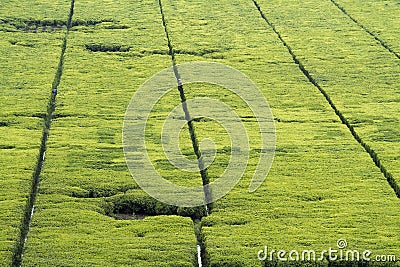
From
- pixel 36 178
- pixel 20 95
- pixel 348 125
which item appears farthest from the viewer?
pixel 20 95

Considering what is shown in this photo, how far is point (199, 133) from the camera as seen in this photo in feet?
104

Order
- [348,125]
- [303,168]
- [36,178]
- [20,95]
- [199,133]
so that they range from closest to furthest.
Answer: [36,178], [303,168], [199,133], [348,125], [20,95]

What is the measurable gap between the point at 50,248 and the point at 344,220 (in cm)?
1083

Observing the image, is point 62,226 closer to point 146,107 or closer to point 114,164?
point 114,164

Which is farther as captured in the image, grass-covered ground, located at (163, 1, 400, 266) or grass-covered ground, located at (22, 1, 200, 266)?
grass-covered ground, located at (163, 1, 400, 266)

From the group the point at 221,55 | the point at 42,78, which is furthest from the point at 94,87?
the point at 221,55

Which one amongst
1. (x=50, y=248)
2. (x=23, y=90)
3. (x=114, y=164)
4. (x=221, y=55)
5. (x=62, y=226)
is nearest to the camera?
(x=50, y=248)

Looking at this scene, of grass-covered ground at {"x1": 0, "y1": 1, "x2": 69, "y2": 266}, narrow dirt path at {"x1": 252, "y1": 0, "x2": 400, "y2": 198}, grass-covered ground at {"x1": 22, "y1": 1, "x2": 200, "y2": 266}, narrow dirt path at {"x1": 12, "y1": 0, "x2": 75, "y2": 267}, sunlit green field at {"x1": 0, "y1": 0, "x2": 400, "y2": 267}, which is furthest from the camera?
narrow dirt path at {"x1": 252, "y1": 0, "x2": 400, "y2": 198}

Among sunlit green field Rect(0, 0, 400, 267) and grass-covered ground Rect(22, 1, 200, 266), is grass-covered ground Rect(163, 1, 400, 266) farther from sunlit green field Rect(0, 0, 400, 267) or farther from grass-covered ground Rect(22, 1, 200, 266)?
grass-covered ground Rect(22, 1, 200, 266)

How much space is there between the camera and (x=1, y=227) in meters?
23.7

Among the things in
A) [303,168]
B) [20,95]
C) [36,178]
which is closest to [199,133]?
[303,168]

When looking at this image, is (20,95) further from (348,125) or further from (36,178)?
(348,125)

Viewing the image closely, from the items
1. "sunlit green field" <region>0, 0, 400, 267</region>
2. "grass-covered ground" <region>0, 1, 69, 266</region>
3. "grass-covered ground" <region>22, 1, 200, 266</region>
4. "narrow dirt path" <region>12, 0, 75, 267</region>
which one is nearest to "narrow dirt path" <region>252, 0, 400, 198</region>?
"sunlit green field" <region>0, 0, 400, 267</region>

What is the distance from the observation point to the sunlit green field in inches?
917
